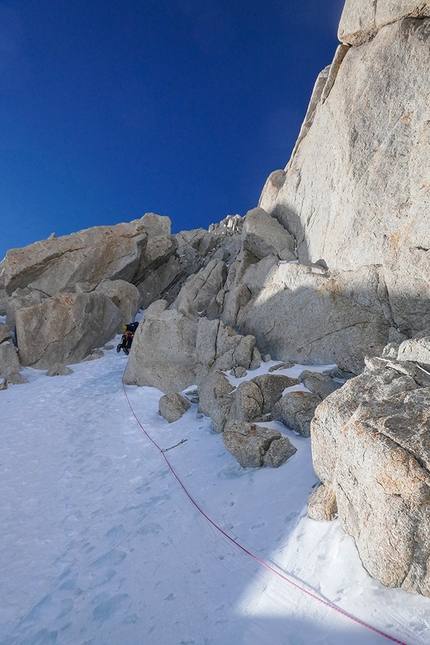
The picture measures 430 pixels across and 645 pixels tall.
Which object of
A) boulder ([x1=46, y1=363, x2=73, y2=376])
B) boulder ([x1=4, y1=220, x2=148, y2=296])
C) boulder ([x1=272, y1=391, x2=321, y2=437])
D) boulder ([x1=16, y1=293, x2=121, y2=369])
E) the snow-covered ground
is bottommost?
the snow-covered ground

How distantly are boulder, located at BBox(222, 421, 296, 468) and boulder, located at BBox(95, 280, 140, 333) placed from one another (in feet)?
87.6

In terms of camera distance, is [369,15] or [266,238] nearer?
[369,15]

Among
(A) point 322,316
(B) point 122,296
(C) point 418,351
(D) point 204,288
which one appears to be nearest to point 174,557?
(C) point 418,351

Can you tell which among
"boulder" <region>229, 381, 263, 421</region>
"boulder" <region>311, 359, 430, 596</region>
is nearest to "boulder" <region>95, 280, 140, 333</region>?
"boulder" <region>229, 381, 263, 421</region>

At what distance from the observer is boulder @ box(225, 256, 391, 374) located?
13.2 metres

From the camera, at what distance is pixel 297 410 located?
32.5ft

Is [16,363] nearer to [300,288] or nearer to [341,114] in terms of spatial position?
[300,288]

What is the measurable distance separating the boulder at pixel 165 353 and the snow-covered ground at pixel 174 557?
5.58 meters

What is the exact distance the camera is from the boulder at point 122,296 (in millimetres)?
35094

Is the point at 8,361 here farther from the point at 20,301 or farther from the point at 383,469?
the point at 383,469

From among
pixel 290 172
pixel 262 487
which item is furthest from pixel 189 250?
pixel 262 487

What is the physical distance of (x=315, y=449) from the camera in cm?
666

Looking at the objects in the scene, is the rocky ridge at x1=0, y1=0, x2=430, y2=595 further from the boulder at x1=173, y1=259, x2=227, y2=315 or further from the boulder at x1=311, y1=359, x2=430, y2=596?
the boulder at x1=173, y1=259, x2=227, y2=315

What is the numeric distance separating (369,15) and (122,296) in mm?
29371
